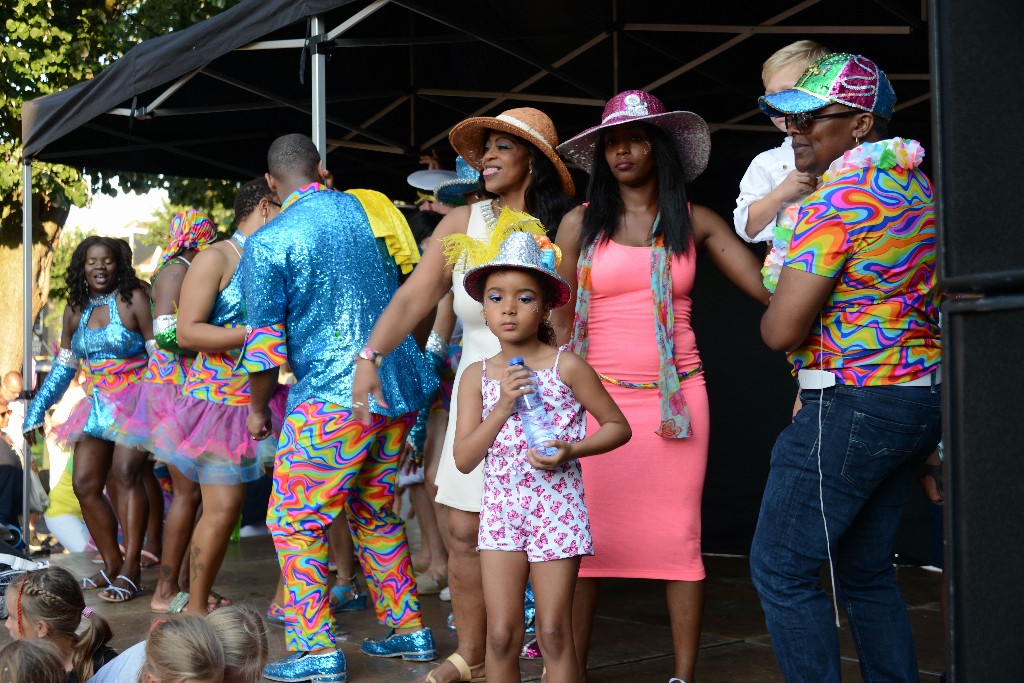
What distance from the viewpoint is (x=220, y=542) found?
15.3 feet

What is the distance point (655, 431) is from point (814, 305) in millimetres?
1044

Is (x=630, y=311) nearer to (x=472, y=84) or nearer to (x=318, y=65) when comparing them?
(x=318, y=65)

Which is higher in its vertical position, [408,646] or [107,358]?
[107,358]

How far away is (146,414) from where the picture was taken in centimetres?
550

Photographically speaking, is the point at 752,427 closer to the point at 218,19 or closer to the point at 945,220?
the point at 218,19

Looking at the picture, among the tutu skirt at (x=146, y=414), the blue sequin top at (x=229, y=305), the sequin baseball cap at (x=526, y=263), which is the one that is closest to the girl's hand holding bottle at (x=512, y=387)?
the sequin baseball cap at (x=526, y=263)

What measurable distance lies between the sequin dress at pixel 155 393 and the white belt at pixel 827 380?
356cm

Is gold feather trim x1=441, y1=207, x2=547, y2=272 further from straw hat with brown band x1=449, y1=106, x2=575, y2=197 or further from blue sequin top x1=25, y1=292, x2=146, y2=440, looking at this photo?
blue sequin top x1=25, y1=292, x2=146, y2=440

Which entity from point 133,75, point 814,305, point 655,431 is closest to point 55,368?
point 133,75

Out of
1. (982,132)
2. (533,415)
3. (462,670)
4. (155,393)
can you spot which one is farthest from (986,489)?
(155,393)

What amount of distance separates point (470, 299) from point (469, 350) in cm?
19

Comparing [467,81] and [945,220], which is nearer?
[945,220]

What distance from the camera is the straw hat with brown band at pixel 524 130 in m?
3.82

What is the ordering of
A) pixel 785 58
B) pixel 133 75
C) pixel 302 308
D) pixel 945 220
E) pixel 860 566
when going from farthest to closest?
pixel 133 75 < pixel 302 308 < pixel 785 58 < pixel 860 566 < pixel 945 220
